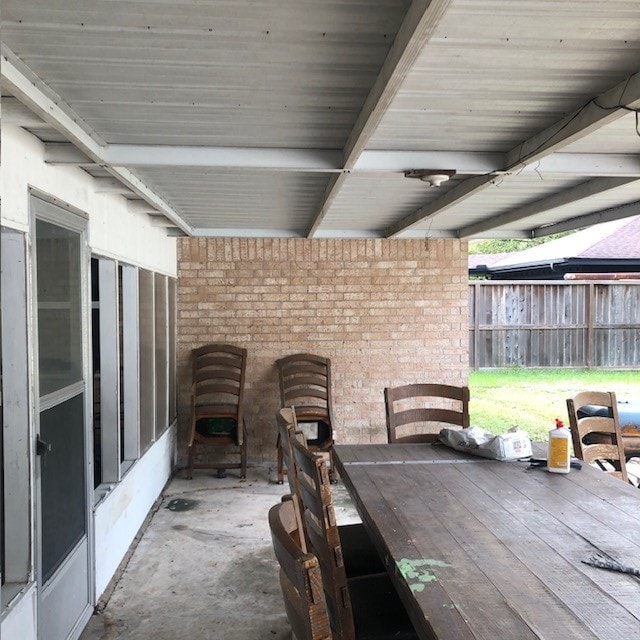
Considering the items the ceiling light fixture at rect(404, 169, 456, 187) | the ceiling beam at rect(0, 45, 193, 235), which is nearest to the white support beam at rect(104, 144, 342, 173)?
the ceiling beam at rect(0, 45, 193, 235)

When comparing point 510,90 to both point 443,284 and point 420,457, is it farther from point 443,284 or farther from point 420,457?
point 443,284

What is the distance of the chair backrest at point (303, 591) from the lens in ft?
4.01

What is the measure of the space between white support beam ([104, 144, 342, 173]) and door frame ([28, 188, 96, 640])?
39 cm

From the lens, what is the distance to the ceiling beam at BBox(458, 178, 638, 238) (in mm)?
3776

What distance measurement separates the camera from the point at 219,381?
21.2ft

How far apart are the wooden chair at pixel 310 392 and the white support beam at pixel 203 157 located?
3390 mm

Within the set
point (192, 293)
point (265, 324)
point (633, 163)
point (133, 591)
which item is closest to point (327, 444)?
point (265, 324)

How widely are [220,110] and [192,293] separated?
4.15 m

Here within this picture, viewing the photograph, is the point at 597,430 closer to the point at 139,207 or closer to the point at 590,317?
the point at 139,207

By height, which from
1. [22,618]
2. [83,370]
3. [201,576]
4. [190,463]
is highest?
[83,370]

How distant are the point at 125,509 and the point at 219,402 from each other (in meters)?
2.33

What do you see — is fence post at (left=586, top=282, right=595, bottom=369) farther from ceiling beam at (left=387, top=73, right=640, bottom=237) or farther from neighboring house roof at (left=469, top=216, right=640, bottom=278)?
ceiling beam at (left=387, top=73, right=640, bottom=237)

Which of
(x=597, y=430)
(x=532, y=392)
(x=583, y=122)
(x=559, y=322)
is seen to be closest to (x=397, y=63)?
(x=583, y=122)

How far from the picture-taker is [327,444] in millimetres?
6051
